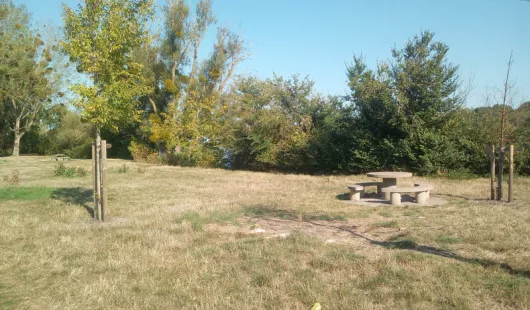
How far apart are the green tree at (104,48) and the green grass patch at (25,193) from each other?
4262 mm

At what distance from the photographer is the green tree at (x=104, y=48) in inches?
360

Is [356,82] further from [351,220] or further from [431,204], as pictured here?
[351,220]

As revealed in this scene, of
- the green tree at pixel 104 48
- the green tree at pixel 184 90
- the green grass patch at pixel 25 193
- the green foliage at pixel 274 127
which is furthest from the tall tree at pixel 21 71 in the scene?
the green tree at pixel 104 48

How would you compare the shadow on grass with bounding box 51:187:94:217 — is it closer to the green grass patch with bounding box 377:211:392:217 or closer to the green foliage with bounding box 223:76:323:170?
the green grass patch with bounding box 377:211:392:217

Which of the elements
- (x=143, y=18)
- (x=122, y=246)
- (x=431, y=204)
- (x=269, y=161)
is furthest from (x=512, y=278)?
(x=269, y=161)

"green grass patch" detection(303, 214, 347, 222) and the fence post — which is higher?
the fence post

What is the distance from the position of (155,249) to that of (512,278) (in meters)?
4.68

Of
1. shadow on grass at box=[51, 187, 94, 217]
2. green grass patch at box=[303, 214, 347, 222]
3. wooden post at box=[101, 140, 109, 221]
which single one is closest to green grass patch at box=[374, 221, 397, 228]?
green grass patch at box=[303, 214, 347, 222]

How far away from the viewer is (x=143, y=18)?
32.2 feet

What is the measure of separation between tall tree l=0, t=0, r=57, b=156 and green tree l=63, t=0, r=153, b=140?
2863 centimetres

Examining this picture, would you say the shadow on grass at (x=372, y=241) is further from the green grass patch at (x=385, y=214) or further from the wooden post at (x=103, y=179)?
the wooden post at (x=103, y=179)

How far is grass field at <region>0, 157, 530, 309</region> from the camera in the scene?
436 centimetres

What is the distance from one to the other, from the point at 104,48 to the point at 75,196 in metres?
5.32

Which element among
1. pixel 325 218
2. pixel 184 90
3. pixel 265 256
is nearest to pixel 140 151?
pixel 184 90
